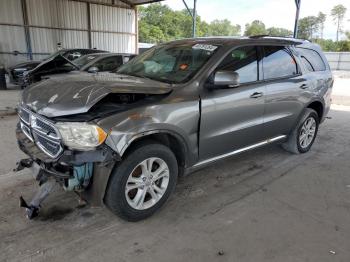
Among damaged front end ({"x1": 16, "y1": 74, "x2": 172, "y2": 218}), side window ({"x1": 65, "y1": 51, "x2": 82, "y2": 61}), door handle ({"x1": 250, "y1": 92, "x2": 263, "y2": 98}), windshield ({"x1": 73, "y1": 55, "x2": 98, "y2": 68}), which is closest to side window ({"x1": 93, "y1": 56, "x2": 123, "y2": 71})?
windshield ({"x1": 73, "y1": 55, "x2": 98, "y2": 68})

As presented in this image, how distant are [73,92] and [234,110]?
179 cm

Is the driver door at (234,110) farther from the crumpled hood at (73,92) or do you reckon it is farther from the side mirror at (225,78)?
the crumpled hood at (73,92)

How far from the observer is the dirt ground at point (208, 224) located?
2.66m

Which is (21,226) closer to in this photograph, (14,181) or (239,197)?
(14,181)

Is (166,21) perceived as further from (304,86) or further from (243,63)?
(243,63)

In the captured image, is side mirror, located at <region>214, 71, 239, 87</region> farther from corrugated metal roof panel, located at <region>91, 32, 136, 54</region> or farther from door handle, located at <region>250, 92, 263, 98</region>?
corrugated metal roof panel, located at <region>91, 32, 136, 54</region>

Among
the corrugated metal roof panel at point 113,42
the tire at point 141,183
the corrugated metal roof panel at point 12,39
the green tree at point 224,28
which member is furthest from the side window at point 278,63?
the green tree at point 224,28

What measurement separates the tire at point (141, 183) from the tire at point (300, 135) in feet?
8.43

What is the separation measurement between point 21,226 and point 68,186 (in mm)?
744

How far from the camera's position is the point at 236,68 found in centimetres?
362

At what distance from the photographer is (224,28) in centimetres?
9619

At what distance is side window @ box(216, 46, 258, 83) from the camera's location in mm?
3539

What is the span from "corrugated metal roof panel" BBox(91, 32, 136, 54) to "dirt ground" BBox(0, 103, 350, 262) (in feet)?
59.0

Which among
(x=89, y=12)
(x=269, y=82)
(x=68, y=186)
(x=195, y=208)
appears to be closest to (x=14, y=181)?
(x=68, y=186)
